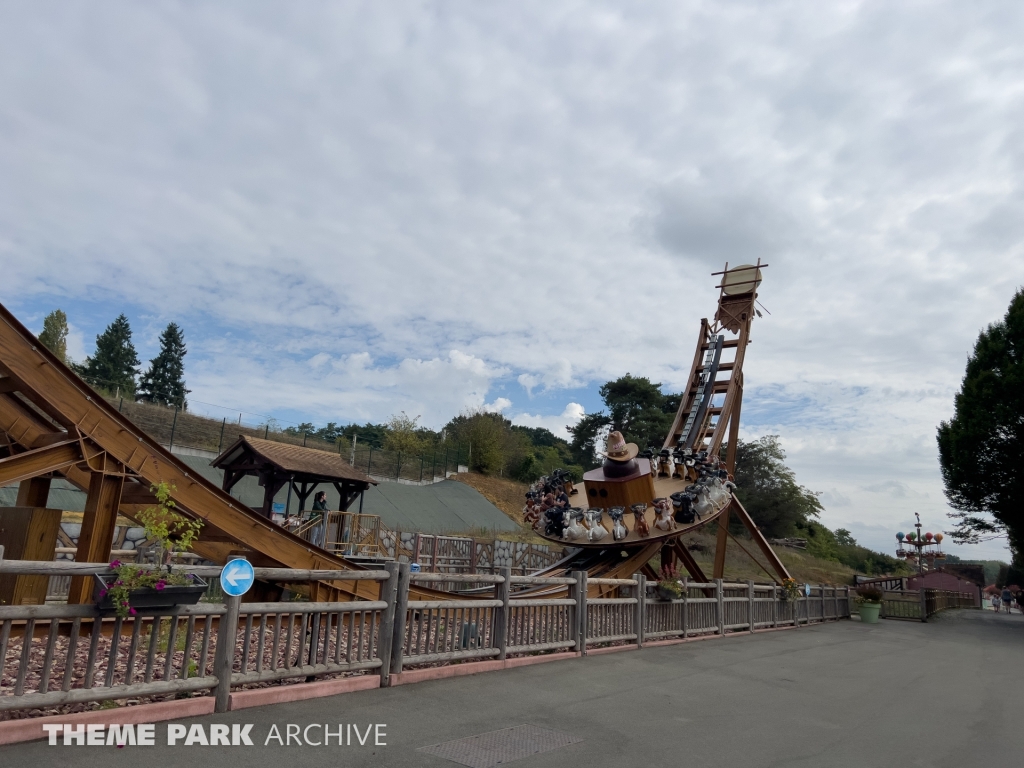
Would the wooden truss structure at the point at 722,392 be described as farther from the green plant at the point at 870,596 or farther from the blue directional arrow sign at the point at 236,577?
the blue directional arrow sign at the point at 236,577

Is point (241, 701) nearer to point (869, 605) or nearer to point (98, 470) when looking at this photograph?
point (98, 470)

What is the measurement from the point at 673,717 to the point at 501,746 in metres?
2.00

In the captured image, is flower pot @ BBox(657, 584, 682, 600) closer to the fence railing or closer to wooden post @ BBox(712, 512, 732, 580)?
the fence railing

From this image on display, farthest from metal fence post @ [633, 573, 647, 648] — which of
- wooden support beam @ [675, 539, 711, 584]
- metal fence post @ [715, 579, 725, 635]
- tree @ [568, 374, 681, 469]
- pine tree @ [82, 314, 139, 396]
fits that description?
pine tree @ [82, 314, 139, 396]

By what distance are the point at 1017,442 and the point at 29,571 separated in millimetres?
30090

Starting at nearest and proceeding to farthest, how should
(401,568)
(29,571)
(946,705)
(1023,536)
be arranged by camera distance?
1. (29,571)
2. (401,568)
3. (946,705)
4. (1023,536)

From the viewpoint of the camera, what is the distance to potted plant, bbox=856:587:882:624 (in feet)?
68.6

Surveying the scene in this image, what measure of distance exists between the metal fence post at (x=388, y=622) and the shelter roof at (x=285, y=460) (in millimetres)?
12606

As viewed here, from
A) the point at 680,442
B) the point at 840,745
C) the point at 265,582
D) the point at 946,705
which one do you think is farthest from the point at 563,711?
the point at 680,442

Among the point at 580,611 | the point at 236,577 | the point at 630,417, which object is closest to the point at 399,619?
the point at 236,577

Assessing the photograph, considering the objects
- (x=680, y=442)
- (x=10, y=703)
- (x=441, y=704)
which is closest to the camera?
(x=10, y=703)

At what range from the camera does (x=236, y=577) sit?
5.11 m

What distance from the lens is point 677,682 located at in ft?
25.7

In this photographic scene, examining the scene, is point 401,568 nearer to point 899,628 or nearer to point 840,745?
point 840,745
